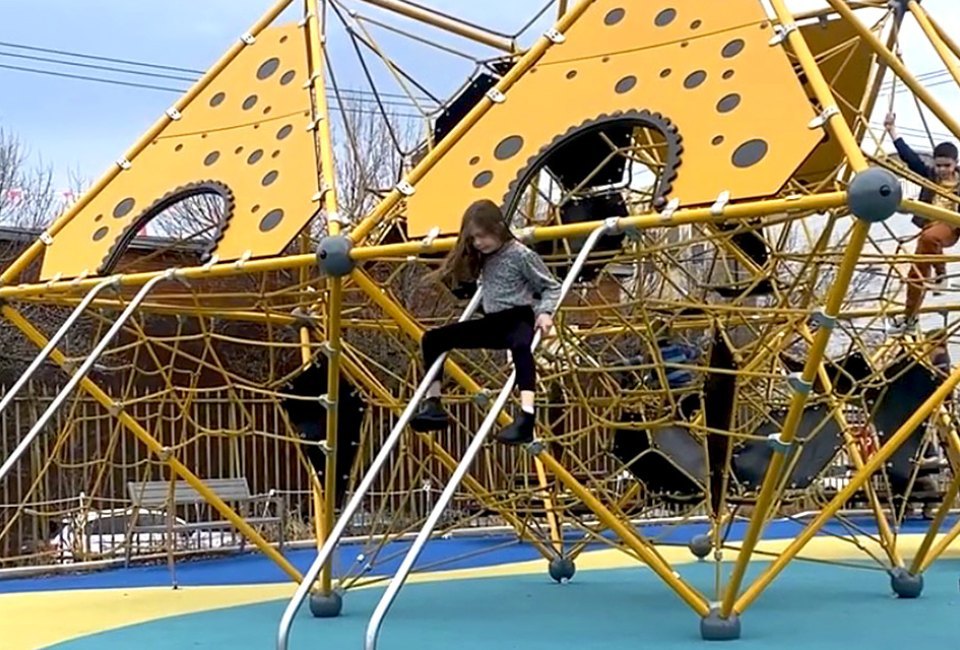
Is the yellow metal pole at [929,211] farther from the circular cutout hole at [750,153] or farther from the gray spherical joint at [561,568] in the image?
the gray spherical joint at [561,568]

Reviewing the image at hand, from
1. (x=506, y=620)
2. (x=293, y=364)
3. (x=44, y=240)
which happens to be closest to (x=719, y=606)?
(x=506, y=620)

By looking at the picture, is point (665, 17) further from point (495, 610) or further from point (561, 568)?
point (561, 568)

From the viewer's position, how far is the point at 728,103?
24.5 ft

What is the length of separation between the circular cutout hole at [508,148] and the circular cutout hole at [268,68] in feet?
8.51

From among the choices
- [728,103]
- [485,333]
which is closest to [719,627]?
[485,333]

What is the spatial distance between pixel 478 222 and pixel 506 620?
9.94ft

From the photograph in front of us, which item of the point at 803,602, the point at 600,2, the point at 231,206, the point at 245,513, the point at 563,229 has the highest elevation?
the point at 600,2

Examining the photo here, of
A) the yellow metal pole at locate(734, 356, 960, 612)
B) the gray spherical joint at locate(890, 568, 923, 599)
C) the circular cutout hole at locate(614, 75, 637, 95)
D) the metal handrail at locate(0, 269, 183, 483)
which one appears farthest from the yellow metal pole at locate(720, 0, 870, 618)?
the metal handrail at locate(0, 269, 183, 483)

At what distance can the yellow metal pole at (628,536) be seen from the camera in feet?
24.6

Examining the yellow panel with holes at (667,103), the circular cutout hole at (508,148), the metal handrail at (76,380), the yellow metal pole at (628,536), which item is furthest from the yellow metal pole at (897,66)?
the metal handrail at (76,380)

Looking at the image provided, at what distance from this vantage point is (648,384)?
1227 cm

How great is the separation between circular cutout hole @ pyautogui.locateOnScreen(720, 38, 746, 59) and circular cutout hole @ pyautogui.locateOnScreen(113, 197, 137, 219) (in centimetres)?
424

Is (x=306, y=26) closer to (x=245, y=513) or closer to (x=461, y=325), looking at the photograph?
(x=461, y=325)

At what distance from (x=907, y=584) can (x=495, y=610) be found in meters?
2.79
